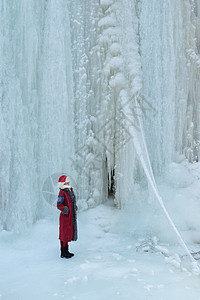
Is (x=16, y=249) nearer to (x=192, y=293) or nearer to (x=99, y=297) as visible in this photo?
(x=99, y=297)

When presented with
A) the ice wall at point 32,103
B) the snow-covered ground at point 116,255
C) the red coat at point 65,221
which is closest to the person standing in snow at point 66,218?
the red coat at point 65,221

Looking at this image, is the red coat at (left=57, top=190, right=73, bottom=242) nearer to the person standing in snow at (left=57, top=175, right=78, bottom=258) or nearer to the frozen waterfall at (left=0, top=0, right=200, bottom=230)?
the person standing in snow at (left=57, top=175, right=78, bottom=258)

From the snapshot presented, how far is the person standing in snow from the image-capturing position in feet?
10.4

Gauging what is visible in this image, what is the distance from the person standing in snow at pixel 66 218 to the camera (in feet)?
10.4

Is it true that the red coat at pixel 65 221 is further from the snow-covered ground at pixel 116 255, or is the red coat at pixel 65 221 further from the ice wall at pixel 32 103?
the ice wall at pixel 32 103

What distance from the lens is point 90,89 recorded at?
15.6 feet

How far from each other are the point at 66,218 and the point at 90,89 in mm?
2203

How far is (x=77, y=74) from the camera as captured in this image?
15.5 feet

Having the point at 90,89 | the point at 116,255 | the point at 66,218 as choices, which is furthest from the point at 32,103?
the point at 116,255

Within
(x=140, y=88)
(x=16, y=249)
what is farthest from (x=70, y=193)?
(x=140, y=88)

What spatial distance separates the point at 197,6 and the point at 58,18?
224 centimetres

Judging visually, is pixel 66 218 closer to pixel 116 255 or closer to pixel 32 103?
pixel 116 255

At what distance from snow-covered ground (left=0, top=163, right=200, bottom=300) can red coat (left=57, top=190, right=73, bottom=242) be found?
0.80 ft

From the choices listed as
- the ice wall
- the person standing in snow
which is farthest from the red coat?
the ice wall
